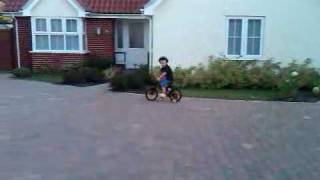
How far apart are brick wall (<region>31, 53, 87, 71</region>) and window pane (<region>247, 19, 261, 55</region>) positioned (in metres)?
8.00

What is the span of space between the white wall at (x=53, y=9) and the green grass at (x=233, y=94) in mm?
8014

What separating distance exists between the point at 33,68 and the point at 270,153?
1553 centimetres

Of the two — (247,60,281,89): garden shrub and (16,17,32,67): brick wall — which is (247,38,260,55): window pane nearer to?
(247,60,281,89): garden shrub

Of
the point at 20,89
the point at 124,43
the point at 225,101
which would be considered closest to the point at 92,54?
the point at 124,43

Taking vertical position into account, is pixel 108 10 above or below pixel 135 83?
above

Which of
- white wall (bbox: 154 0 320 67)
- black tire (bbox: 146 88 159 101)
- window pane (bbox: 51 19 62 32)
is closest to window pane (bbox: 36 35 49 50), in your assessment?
window pane (bbox: 51 19 62 32)

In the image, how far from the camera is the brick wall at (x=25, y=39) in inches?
790

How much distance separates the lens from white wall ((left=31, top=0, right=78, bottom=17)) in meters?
19.2

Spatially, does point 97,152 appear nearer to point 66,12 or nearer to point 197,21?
point 197,21

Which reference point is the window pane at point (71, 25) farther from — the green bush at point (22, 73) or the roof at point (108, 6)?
the green bush at point (22, 73)

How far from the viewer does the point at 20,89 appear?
14594 mm

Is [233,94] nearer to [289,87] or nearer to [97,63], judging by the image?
[289,87]

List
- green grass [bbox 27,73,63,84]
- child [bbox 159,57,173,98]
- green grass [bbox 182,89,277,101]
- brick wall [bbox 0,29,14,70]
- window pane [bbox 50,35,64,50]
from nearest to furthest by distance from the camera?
child [bbox 159,57,173,98] < green grass [bbox 182,89,277,101] < green grass [bbox 27,73,63,84] < window pane [bbox 50,35,64,50] < brick wall [bbox 0,29,14,70]

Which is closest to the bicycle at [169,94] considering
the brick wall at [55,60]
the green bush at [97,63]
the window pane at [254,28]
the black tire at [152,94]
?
the black tire at [152,94]
